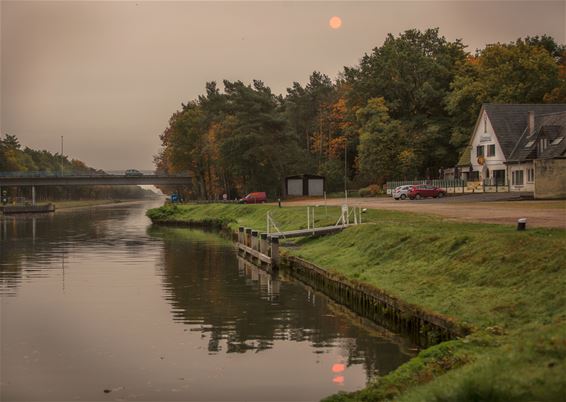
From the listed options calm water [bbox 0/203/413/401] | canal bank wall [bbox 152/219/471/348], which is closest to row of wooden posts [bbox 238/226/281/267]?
canal bank wall [bbox 152/219/471/348]

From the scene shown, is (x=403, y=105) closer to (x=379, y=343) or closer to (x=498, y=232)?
(x=498, y=232)

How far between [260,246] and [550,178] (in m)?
30.4

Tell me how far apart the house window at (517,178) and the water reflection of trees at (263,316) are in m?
49.3

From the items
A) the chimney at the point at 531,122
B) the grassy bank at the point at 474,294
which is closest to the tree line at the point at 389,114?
the chimney at the point at 531,122

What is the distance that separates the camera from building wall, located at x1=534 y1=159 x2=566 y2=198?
57344 mm

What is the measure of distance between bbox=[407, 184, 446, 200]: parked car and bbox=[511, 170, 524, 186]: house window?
30.7ft

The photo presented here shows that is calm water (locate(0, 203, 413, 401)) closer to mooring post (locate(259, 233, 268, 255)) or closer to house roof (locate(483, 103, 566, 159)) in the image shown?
mooring post (locate(259, 233, 268, 255))

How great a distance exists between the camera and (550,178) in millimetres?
58156

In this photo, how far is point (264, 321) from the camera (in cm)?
2352

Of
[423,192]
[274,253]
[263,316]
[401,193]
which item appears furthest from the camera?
[401,193]

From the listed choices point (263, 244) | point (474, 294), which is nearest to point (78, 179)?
point (263, 244)

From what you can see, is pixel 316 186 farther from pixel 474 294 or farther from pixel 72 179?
pixel 474 294

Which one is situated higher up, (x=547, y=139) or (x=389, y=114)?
(x=389, y=114)

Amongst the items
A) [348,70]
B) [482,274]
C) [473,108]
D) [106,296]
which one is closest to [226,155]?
[348,70]
